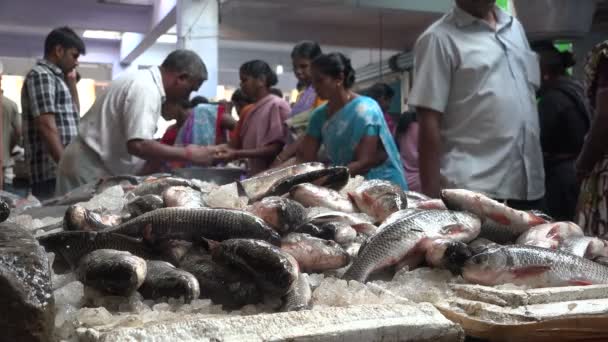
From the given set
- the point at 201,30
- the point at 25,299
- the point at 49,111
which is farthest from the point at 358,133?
the point at 201,30

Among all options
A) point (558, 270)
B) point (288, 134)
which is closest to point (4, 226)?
point (558, 270)

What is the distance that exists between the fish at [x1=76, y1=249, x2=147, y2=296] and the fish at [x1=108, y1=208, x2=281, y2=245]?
0.28m

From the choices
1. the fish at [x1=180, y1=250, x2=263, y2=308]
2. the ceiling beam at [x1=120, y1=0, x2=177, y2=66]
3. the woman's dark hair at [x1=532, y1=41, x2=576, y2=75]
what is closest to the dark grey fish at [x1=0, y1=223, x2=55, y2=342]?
the fish at [x1=180, y1=250, x2=263, y2=308]

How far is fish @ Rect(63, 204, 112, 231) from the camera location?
1.78 metres

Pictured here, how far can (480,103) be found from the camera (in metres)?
3.20

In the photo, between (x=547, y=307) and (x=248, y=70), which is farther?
(x=248, y=70)

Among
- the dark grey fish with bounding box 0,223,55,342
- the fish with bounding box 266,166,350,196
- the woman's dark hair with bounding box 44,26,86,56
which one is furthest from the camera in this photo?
the woman's dark hair with bounding box 44,26,86,56

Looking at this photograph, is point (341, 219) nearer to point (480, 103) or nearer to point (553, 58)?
point (480, 103)

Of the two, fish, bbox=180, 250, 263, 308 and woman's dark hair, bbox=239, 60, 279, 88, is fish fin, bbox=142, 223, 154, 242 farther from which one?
woman's dark hair, bbox=239, 60, 279, 88

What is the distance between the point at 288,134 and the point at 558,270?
133 inches

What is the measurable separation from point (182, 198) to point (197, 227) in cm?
37

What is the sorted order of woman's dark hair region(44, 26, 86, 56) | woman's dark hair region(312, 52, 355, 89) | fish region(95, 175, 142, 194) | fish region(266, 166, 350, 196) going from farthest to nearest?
woman's dark hair region(44, 26, 86, 56), woman's dark hair region(312, 52, 355, 89), fish region(95, 175, 142, 194), fish region(266, 166, 350, 196)

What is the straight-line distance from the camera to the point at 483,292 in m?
1.44

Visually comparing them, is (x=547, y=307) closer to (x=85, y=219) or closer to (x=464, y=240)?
(x=464, y=240)
